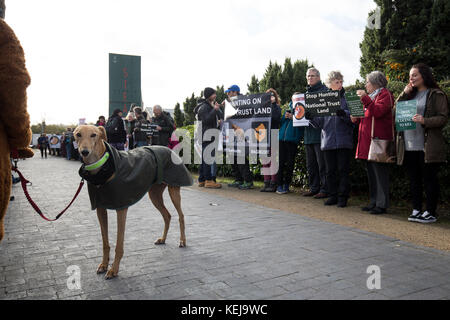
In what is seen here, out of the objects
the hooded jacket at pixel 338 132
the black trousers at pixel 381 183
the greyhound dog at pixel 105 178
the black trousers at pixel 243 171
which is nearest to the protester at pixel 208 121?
the black trousers at pixel 243 171

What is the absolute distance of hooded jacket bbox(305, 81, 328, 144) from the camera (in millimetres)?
7807

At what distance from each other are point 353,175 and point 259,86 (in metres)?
32.0

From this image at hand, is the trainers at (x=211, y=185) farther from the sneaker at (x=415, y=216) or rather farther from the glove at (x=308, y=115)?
the sneaker at (x=415, y=216)

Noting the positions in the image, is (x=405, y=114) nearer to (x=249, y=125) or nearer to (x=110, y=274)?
(x=249, y=125)

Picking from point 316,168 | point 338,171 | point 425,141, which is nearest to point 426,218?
point 425,141

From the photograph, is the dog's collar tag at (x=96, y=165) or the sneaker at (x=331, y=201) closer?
the dog's collar tag at (x=96, y=165)

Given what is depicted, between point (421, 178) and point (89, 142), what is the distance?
5347 mm

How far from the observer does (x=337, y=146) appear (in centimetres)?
707

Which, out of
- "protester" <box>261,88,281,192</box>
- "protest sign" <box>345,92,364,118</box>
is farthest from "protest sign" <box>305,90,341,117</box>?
"protester" <box>261,88,281,192</box>

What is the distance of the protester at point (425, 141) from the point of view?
18.2 ft

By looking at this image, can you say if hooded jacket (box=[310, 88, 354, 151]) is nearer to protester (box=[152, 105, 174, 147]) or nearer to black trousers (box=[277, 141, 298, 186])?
black trousers (box=[277, 141, 298, 186])

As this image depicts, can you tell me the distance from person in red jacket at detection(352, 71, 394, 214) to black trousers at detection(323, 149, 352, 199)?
1.60 ft

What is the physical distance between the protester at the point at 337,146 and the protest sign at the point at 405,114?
1.24 meters

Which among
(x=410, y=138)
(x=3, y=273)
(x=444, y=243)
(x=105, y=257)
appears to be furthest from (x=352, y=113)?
(x=3, y=273)
